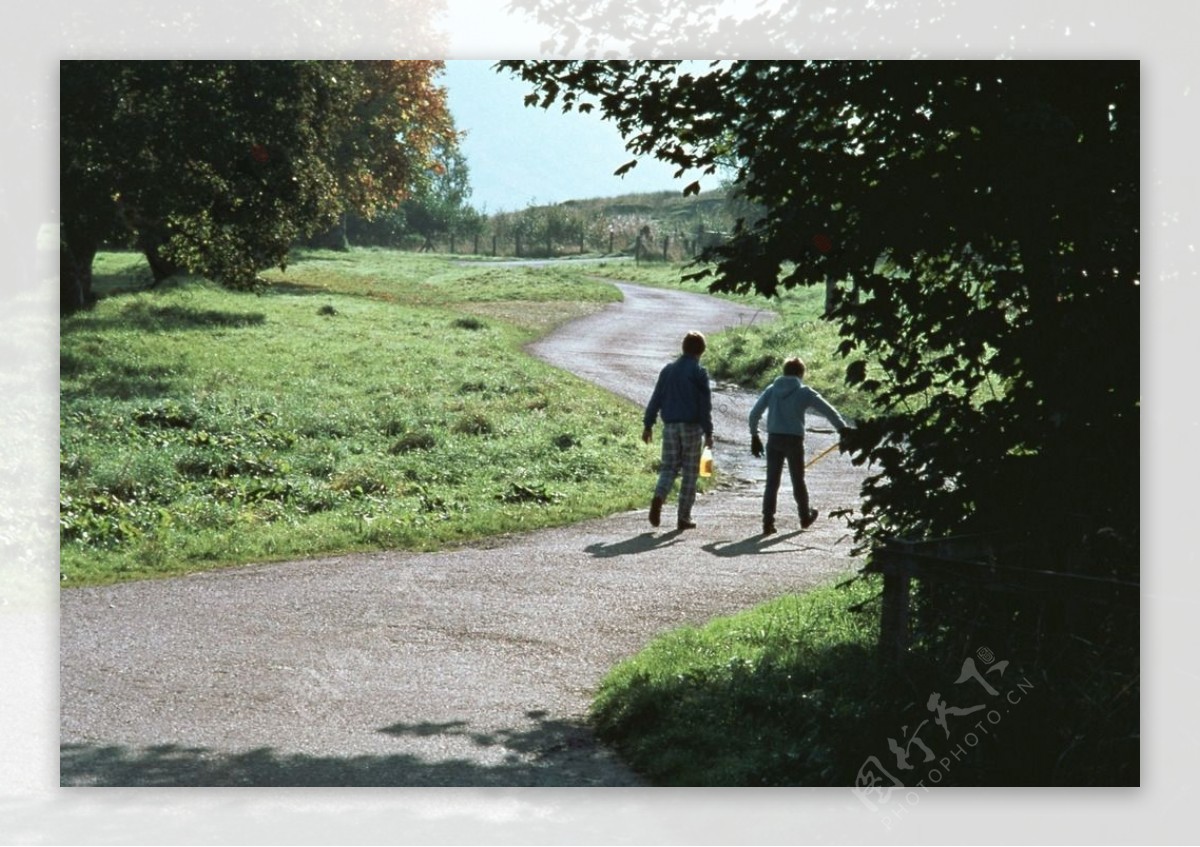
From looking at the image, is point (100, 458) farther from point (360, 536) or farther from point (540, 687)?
point (540, 687)

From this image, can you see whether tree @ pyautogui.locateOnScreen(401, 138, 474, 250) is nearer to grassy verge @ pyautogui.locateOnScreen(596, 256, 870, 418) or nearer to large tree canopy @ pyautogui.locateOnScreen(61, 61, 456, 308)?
large tree canopy @ pyautogui.locateOnScreen(61, 61, 456, 308)

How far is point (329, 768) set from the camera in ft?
22.3

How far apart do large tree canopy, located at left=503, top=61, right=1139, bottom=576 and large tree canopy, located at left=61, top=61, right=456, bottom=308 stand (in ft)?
32.7

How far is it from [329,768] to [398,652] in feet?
8.12

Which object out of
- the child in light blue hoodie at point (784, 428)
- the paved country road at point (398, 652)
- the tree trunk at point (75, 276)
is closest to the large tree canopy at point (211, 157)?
the tree trunk at point (75, 276)

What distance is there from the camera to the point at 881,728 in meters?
6.48

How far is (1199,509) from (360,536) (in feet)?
27.9

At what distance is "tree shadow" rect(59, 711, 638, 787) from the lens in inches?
260

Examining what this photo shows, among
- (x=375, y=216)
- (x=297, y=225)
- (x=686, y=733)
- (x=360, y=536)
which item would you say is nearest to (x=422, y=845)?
(x=686, y=733)

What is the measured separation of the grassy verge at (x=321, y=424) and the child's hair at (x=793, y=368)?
2912 mm

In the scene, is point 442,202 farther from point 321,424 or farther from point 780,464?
point 780,464

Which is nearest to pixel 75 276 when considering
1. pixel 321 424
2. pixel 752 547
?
pixel 321 424

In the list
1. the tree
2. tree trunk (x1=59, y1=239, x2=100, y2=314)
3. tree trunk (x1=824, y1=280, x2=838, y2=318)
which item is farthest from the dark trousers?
tree trunk (x1=59, y1=239, x2=100, y2=314)

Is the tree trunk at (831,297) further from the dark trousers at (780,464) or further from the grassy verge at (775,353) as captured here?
the grassy verge at (775,353)
